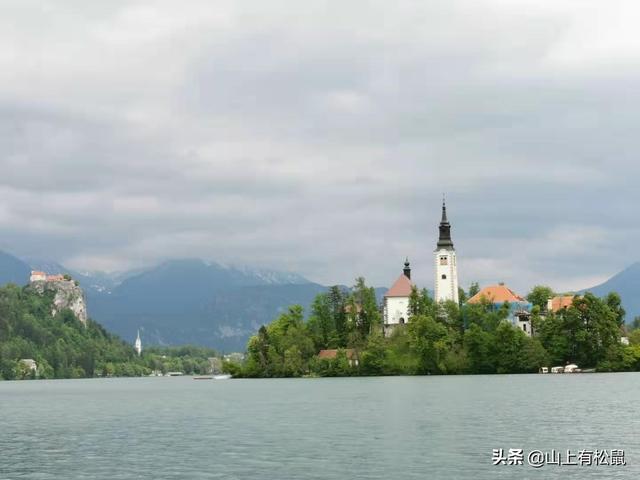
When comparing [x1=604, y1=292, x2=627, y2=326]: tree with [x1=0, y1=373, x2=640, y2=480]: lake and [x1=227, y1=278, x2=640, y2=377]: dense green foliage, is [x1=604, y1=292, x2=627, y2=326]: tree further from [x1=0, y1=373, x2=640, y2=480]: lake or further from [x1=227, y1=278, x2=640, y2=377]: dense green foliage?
[x1=0, y1=373, x2=640, y2=480]: lake

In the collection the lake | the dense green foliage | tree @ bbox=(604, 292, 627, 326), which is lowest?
the lake

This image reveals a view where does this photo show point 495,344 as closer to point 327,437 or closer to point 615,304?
point 615,304

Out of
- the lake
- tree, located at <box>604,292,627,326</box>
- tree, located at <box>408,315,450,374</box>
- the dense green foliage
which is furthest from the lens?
tree, located at <box>604,292,627,326</box>

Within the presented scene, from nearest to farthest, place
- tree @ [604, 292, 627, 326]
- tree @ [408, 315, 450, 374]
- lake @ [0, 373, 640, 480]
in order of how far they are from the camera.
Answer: lake @ [0, 373, 640, 480] → tree @ [408, 315, 450, 374] → tree @ [604, 292, 627, 326]

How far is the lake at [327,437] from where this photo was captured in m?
48.6

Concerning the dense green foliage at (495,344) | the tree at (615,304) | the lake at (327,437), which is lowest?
the lake at (327,437)

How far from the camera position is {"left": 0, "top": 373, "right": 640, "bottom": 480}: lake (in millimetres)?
48594

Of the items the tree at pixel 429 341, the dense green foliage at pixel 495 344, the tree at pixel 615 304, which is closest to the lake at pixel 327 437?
the dense green foliage at pixel 495 344

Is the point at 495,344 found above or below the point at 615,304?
below

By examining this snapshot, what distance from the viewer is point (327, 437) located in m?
64.6

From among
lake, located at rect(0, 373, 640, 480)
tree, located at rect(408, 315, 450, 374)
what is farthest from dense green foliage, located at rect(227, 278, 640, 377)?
lake, located at rect(0, 373, 640, 480)

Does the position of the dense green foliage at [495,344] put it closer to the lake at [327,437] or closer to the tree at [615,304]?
the tree at [615,304]

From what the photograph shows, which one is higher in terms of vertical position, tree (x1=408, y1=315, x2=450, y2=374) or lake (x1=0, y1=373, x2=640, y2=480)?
tree (x1=408, y1=315, x2=450, y2=374)

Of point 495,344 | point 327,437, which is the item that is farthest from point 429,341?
point 327,437
